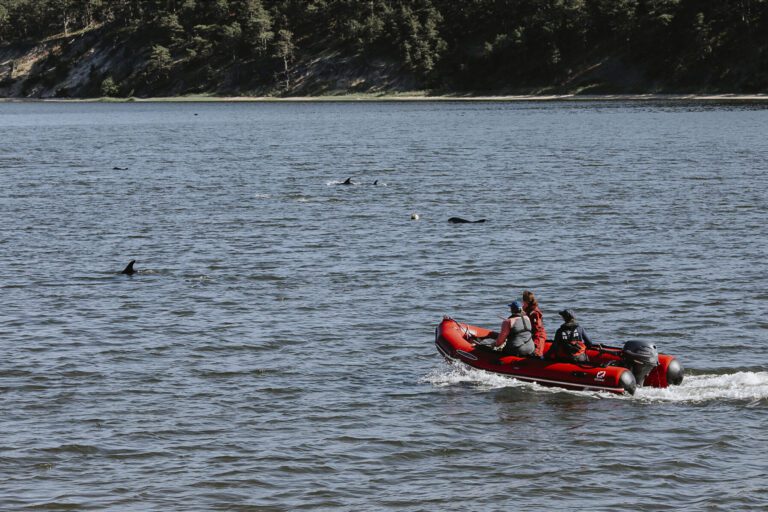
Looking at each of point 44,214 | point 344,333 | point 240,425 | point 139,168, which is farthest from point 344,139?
point 240,425

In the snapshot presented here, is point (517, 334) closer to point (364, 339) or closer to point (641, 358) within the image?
point (641, 358)

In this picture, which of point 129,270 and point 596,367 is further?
point 129,270

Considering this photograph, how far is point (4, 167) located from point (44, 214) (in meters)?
28.2

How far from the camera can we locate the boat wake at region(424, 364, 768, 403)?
2184 centimetres

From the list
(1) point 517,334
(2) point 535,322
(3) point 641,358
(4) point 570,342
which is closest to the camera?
(3) point 641,358

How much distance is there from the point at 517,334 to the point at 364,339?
16.0 ft

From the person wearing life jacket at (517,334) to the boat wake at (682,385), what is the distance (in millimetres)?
606

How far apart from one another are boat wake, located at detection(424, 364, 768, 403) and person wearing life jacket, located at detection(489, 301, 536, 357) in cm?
61

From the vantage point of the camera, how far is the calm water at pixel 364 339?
699 inches

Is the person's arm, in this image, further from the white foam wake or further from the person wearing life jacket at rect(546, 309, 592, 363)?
the white foam wake

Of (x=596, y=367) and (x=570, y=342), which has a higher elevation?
(x=570, y=342)

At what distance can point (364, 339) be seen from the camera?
87.0 feet

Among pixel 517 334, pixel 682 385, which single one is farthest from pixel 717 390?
pixel 517 334

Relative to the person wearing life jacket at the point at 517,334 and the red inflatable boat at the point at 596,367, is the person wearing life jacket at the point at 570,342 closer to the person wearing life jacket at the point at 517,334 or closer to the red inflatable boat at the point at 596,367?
the red inflatable boat at the point at 596,367
